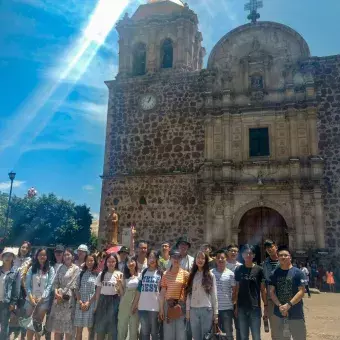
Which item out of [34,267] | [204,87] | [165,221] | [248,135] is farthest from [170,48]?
[34,267]

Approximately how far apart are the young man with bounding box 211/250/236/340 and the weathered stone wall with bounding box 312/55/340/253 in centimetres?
995

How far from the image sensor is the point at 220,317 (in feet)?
16.3

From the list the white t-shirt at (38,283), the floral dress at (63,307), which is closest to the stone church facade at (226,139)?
the floral dress at (63,307)

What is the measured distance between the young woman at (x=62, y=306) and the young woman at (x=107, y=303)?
0.40 metres

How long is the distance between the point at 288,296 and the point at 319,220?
9.97 metres

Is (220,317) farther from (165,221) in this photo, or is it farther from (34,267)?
(165,221)

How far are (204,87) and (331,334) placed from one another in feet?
39.7

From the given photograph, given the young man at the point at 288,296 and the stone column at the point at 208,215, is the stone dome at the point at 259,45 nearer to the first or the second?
the stone column at the point at 208,215

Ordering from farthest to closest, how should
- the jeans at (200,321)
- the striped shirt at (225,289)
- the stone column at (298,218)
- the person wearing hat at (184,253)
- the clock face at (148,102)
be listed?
the clock face at (148,102) → the stone column at (298,218) → the person wearing hat at (184,253) → the striped shirt at (225,289) → the jeans at (200,321)

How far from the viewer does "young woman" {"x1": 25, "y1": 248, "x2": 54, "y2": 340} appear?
509 cm

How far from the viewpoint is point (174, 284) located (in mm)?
4750

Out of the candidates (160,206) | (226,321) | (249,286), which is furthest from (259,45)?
(226,321)

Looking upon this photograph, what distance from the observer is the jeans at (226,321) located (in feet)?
16.0

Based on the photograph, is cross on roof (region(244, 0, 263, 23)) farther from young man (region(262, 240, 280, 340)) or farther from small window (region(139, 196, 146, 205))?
young man (region(262, 240, 280, 340))
